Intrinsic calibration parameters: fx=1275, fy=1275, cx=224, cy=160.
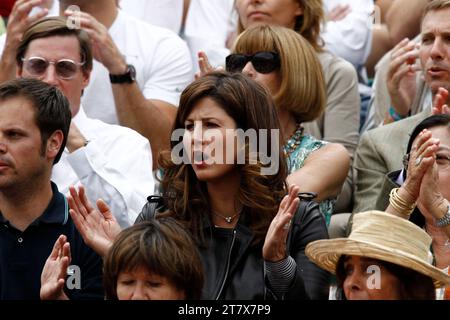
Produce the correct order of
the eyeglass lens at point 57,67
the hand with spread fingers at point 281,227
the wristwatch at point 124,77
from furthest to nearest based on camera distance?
the wristwatch at point 124,77 < the eyeglass lens at point 57,67 < the hand with spread fingers at point 281,227

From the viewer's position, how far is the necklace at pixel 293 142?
698 cm

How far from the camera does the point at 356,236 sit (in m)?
5.32

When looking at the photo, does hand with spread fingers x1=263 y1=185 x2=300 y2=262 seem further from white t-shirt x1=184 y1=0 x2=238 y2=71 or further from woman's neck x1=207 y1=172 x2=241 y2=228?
white t-shirt x1=184 y1=0 x2=238 y2=71

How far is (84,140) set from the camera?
270 inches

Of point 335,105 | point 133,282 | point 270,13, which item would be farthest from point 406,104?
point 133,282

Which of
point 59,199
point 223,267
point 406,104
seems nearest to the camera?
point 223,267

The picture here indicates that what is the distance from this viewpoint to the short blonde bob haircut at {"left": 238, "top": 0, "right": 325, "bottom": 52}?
8.20 meters

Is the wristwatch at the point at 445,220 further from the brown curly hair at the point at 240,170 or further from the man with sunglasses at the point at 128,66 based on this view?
the man with sunglasses at the point at 128,66

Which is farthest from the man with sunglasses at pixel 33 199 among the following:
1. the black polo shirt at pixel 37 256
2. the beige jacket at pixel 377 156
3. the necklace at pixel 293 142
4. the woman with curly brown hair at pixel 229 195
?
the beige jacket at pixel 377 156

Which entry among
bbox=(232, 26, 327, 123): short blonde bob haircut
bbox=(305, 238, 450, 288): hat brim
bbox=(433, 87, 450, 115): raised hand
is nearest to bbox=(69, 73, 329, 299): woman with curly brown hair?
bbox=(305, 238, 450, 288): hat brim

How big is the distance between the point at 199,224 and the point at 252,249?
29 centimetres

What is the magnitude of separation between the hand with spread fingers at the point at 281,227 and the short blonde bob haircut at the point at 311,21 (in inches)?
117

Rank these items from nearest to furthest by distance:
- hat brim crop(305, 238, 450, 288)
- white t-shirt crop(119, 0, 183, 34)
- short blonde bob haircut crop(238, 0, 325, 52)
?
hat brim crop(305, 238, 450, 288), short blonde bob haircut crop(238, 0, 325, 52), white t-shirt crop(119, 0, 183, 34)

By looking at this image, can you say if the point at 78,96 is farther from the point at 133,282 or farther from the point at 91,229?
the point at 133,282
